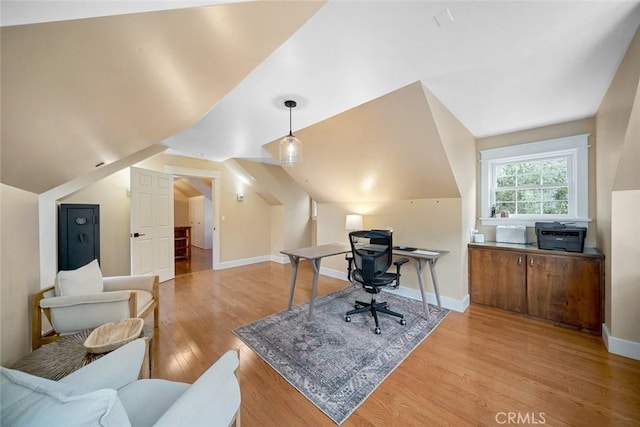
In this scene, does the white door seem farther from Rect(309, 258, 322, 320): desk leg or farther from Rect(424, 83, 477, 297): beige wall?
Rect(424, 83, 477, 297): beige wall

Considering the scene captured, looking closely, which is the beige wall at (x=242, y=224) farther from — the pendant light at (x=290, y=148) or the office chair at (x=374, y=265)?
the office chair at (x=374, y=265)

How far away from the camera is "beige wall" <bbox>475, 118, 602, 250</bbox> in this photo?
2764 millimetres

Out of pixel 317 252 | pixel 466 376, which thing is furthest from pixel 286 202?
pixel 466 376

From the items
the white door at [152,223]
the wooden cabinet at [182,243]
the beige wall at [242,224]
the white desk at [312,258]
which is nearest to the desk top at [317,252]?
the white desk at [312,258]

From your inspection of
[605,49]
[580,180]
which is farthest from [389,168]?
[580,180]

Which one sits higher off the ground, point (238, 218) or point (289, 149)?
point (289, 149)

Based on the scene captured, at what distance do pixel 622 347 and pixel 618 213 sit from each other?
1.21 meters

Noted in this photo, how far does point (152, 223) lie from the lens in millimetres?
4105

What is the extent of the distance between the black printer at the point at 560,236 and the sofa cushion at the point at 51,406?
3.94 meters

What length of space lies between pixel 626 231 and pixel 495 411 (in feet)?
6.66

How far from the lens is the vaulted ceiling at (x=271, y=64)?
41.1 inches

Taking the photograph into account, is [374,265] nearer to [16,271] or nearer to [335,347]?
[335,347]

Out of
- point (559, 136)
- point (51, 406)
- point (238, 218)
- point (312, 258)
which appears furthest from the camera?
point (238, 218)

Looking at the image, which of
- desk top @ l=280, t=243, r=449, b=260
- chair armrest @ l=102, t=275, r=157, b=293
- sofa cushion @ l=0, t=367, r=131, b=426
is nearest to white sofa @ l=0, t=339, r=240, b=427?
sofa cushion @ l=0, t=367, r=131, b=426
